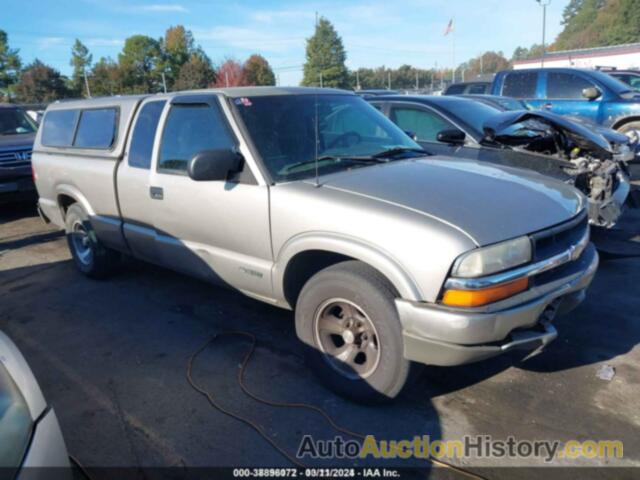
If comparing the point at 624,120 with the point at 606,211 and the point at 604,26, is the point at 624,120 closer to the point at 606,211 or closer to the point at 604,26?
the point at 606,211

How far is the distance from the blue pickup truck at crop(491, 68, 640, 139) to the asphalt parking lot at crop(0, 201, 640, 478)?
19.5 ft

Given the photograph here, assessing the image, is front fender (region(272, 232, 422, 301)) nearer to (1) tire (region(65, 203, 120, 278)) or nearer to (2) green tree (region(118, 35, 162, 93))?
(1) tire (region(65, 203, 120, 278))

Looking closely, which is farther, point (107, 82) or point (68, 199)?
point (107, 82)

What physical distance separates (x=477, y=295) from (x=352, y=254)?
2.33ft

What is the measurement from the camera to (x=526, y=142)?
5.66m

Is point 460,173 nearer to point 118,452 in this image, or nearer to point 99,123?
point 118,452

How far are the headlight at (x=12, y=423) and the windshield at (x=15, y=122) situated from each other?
30.1ft

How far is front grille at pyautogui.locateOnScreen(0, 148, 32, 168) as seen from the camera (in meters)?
8.13

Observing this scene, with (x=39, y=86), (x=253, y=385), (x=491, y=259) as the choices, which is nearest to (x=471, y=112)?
(x=491, y=259)

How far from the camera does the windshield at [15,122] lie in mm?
9391

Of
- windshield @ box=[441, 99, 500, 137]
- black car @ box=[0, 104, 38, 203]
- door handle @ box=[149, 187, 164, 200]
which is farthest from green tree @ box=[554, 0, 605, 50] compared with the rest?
door handle @ box=[149, 187, 164, 200]

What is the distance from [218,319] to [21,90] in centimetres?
6849

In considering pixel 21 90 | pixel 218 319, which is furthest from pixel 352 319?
pixel 21 90

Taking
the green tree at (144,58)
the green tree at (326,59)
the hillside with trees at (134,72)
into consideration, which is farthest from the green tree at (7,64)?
the green tree at (326,59)
